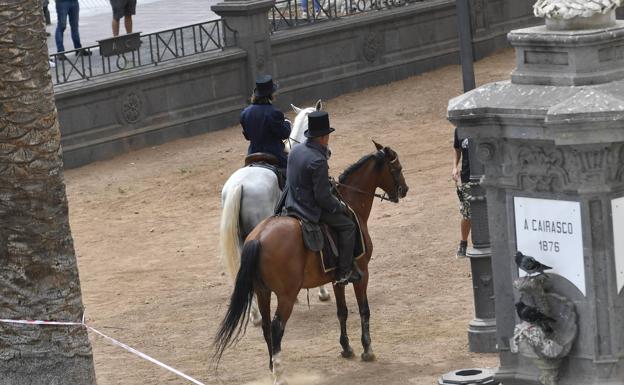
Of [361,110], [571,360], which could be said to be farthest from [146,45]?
[571,360]

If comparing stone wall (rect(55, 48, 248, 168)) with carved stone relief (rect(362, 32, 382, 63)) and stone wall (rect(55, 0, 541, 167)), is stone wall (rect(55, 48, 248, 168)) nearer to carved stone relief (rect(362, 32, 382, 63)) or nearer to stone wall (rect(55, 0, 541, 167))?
stone wall (rect(55, 0, 541, 167))

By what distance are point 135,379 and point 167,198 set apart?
27.1ft

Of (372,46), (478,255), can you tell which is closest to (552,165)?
(478,255)

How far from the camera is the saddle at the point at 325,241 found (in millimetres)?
13102

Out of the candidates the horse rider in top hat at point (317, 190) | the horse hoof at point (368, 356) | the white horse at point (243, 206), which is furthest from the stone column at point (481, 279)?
the white horse at point (243, 206)

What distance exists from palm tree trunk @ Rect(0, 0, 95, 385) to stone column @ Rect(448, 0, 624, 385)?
9.92 feet

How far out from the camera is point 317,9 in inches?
1158

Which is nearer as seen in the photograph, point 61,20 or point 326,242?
point 326,242

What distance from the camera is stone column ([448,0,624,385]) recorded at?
9133 millimetres

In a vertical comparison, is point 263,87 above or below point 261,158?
above

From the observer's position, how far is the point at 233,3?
26.4 metres

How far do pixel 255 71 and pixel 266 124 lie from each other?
1107cm

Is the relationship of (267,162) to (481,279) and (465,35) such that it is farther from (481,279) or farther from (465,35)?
(465,35)

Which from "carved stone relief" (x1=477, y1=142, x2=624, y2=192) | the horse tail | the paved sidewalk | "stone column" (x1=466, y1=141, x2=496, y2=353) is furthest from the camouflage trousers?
the paved sidewalk
